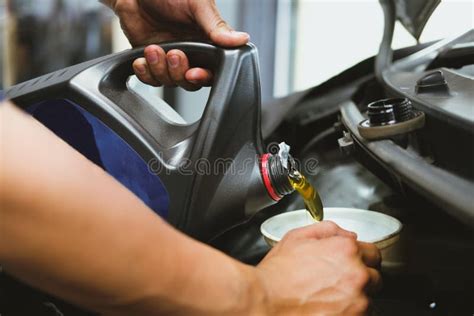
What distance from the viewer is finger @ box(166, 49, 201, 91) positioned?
976 millimetres

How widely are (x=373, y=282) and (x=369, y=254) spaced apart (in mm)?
35

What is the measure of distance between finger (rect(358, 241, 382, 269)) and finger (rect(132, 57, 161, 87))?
1.69ft

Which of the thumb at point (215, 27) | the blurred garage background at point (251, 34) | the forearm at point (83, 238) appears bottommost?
the blurred garage background at point (251, 34)

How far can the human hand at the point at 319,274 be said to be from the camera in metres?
0.61

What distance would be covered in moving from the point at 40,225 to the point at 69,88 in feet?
1.51

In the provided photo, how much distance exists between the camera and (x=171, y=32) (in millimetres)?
1198

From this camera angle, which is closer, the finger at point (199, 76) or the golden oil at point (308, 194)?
the golden oil at point (308, 194)

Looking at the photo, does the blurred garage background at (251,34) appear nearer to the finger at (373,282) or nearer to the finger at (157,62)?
the finger at (157,62)

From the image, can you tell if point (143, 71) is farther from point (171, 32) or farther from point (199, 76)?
point (171, 32)

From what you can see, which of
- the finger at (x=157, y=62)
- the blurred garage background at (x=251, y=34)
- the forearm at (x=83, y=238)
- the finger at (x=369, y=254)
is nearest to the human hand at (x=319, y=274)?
the finger at (x=369, y=254)

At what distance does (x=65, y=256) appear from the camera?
0.46 m

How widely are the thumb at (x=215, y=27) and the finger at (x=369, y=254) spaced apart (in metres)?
0.36

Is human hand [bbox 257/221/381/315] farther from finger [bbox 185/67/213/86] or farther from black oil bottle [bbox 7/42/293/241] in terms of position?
finger [bbox 185/67/213/86]

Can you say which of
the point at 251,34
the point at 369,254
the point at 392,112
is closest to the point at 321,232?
the point at 369,254
